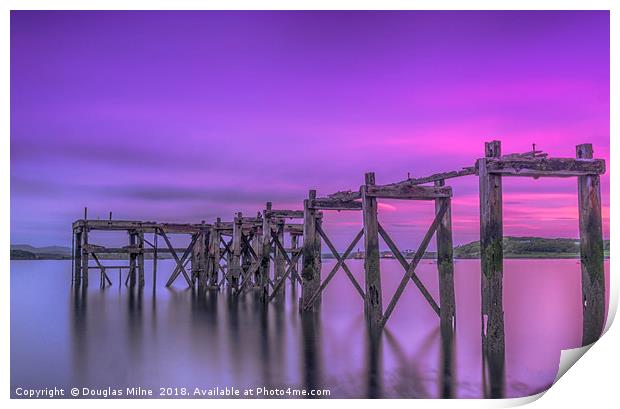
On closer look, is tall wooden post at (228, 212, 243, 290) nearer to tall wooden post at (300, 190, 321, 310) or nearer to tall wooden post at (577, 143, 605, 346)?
tall wooden post at (300, 190, 321, 310)

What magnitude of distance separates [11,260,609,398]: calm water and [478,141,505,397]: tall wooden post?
0.82 meters

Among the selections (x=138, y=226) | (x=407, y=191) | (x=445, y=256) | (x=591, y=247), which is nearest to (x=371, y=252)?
(x=407, y=191)

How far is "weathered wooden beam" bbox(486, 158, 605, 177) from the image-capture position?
10797mm

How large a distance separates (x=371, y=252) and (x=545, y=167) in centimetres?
455

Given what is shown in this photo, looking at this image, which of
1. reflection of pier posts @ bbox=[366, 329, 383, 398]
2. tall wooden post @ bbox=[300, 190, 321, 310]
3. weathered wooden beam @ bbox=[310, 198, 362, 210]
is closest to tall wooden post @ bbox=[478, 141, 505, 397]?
reflection of pier posts @ bbox=[366, 329, 383, 398]

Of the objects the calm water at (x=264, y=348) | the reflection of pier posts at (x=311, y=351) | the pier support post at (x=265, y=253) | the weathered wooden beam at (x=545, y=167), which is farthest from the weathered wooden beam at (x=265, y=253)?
the weathered wooden beam at (x=545, y=167)

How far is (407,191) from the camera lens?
14.2 m

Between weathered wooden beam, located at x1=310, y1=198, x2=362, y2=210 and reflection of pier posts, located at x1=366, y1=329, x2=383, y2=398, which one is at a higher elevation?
weathered wooden beam, located at x1=310, y1=198, x2=362, y2=210

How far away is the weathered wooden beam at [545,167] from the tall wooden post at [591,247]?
6.3 inches

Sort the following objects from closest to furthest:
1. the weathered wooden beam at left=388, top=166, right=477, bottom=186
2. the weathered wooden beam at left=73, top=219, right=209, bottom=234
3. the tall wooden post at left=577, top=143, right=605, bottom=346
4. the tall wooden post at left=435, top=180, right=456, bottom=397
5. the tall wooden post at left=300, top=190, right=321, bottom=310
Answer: the tall wooden post at left=577, top=143, right=605, bottom=346
the weathered wooden beam at left=388, top=166, right=477, bottom=186
the tall wooden post at left=435, top=180, right=456, bottom=397
the tall wooden post at left=300, top=190, right=321, bottom=310
the weathered wooden beam at left=73, top=219, right=209, bottom=234

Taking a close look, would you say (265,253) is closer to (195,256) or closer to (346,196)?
(346,196)

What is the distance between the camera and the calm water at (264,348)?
11.1 m

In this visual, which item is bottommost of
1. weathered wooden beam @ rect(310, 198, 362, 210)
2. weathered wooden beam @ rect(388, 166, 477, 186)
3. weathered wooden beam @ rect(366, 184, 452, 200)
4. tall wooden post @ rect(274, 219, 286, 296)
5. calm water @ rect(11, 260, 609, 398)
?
calm water @ rect(11, 260, 609, 398)

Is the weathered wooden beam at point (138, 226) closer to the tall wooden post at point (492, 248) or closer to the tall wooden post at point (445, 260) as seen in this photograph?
the tall wooden post at point (445, 260)
